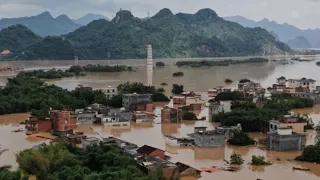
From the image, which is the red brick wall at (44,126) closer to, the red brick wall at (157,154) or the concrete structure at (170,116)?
the concrete structure at (170,116)

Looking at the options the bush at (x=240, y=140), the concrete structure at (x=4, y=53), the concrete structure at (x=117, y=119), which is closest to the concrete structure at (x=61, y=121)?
the concrete structure at (x=117, y=119)

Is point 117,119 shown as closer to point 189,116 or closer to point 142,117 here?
point 142,117

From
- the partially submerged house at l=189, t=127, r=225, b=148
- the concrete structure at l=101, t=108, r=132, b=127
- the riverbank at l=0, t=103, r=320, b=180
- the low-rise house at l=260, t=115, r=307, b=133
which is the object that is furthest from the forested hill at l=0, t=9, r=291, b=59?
the partially submerged house at l=189, t=127, r=225, b=148

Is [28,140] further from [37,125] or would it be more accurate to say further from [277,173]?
[277,173]

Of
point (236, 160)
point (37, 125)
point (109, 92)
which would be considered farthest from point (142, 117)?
point (236, 160)

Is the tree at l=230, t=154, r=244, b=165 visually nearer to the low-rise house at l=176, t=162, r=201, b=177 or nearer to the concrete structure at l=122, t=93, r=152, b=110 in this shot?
the low-rise house at l=176, t=162, r=201, b=177
